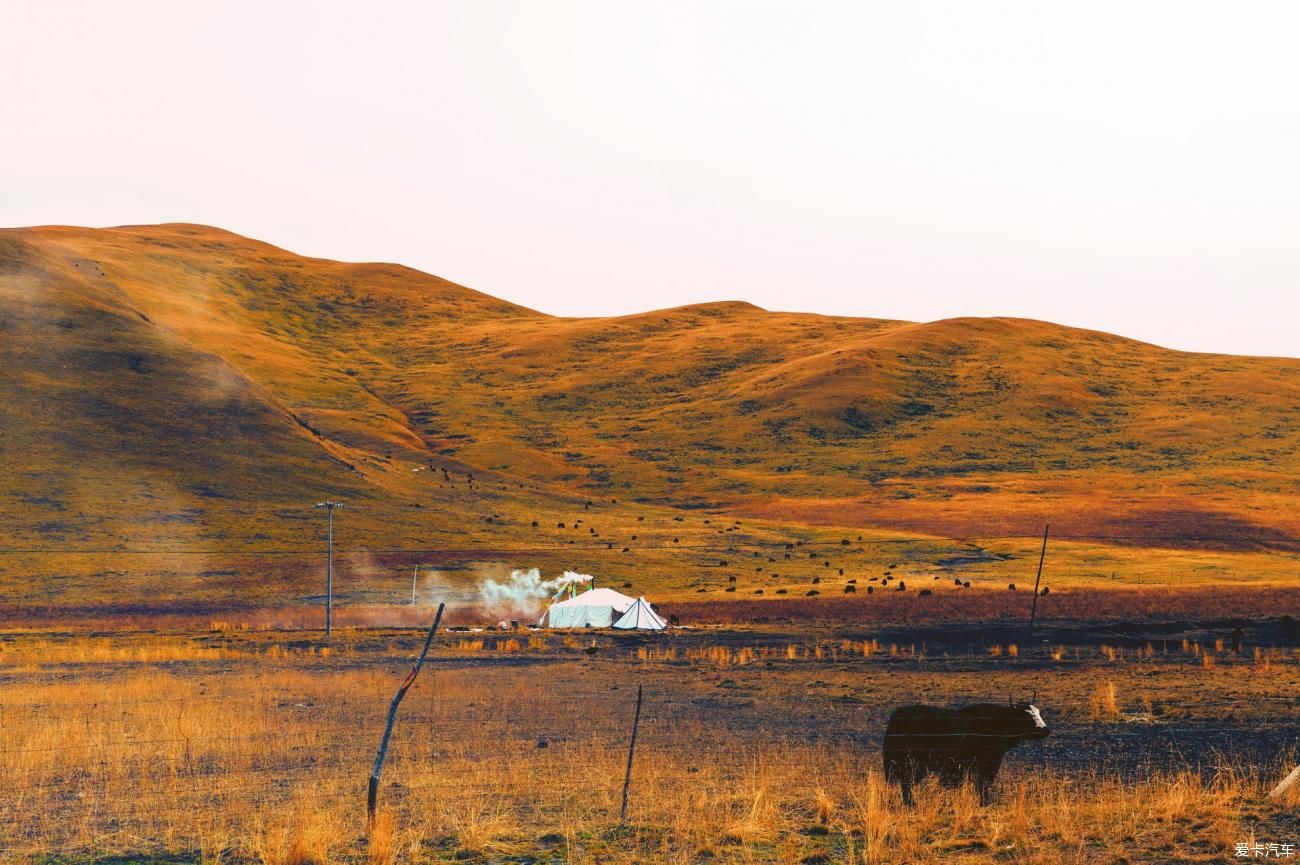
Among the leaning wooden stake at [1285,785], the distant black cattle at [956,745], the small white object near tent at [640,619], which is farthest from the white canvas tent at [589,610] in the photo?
the leaning wooden stake at [1285,785]

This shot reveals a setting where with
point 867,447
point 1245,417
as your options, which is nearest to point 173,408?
point 867,447

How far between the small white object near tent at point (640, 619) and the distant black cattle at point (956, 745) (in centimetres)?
3965

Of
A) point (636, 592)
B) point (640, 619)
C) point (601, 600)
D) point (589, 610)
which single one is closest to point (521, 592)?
point (636, 592)

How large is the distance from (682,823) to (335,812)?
4913 millimetres

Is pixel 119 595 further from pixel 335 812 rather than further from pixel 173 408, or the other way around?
pixel 335 812

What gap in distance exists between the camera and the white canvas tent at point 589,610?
197 feet

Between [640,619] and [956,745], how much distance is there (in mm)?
40812

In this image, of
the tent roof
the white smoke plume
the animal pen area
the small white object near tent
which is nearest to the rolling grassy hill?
the white smoke plume

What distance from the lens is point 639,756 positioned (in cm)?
2212

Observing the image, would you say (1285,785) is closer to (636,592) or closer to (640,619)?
(640,619)

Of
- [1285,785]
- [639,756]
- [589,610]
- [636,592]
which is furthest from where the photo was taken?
[636,592]

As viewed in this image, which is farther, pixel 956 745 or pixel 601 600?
pixel 601 600

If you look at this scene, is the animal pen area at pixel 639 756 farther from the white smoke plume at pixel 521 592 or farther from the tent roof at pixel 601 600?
the white smoke plume at pixel 521 592

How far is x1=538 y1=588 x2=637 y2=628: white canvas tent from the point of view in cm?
6000
